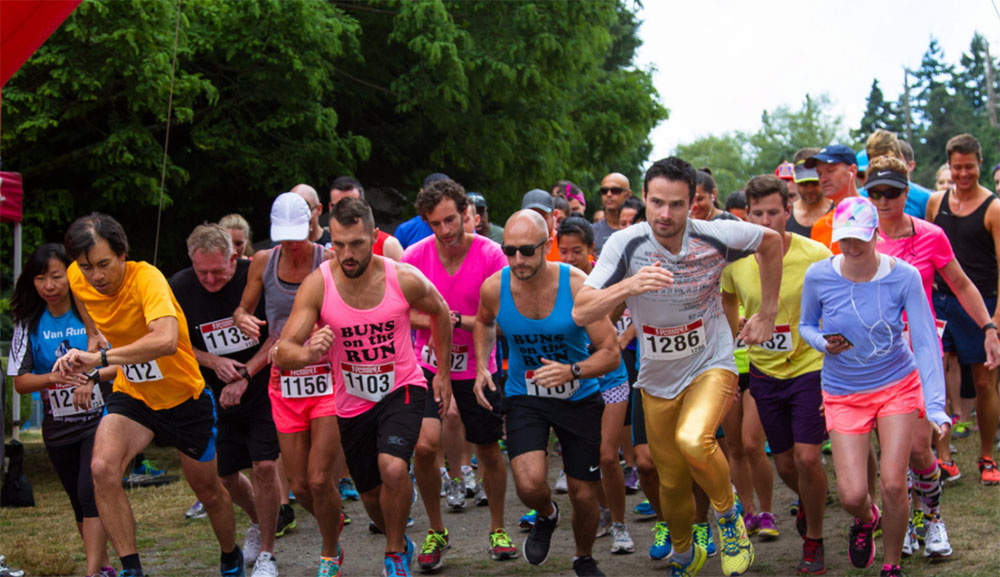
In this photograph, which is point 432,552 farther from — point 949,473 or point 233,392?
point 949,473

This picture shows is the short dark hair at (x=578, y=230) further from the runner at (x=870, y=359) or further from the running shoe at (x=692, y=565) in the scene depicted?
the running shoe at (x=692, y=565)

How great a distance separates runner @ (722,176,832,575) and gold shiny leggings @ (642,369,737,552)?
2.36 ft

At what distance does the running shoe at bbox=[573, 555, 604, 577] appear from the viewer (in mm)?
6371

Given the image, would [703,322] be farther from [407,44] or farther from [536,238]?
[407,44]

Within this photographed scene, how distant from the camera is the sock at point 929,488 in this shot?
20.6 ft

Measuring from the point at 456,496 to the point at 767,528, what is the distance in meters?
2.74

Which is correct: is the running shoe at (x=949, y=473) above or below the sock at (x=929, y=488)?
below

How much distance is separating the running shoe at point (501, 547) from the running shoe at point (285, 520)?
2.00 m

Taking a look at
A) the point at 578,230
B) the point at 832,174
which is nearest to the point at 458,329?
the point at 578,230

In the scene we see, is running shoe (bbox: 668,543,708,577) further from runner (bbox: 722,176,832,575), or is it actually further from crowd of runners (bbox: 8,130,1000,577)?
runner (bbox: 722,176,832,575)

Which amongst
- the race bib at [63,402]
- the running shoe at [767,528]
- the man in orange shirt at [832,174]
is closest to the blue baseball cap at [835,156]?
the man in orange shirt at [832,174]

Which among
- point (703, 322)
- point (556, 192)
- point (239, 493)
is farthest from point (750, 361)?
point (556, 192)

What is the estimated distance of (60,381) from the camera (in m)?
6.44

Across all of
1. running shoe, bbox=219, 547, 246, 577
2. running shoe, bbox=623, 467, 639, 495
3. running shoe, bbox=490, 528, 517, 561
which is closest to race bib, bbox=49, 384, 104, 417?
running shoe, bbox=219, 547, 246, 577
